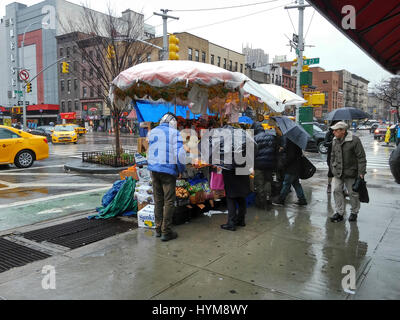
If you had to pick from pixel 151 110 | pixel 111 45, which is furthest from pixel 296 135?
pixel 111 45

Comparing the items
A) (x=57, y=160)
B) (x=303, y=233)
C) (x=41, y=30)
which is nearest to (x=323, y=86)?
(x=41, y=30)

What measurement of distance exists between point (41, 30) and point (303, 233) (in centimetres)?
6159

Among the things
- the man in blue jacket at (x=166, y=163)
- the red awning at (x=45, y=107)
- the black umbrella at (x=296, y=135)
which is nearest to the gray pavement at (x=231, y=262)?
the man in blue jacket at (x=166, y=163)

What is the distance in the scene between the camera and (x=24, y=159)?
13.1 metres

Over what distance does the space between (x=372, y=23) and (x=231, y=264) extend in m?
3.57

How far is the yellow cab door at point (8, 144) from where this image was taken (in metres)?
12.4

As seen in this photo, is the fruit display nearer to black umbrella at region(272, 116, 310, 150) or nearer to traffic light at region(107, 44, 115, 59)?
black umbrella at region(272, 116, 310, 150)

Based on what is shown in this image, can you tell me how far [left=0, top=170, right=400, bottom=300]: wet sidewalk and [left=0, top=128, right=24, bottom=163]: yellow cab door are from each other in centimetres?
808

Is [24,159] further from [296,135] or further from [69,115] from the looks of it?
[69,115]

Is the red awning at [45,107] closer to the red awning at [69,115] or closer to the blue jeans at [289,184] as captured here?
the red awning at [69,115]

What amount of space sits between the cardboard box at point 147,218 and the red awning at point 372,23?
12.8 feet

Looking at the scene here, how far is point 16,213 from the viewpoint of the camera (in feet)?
22.0
